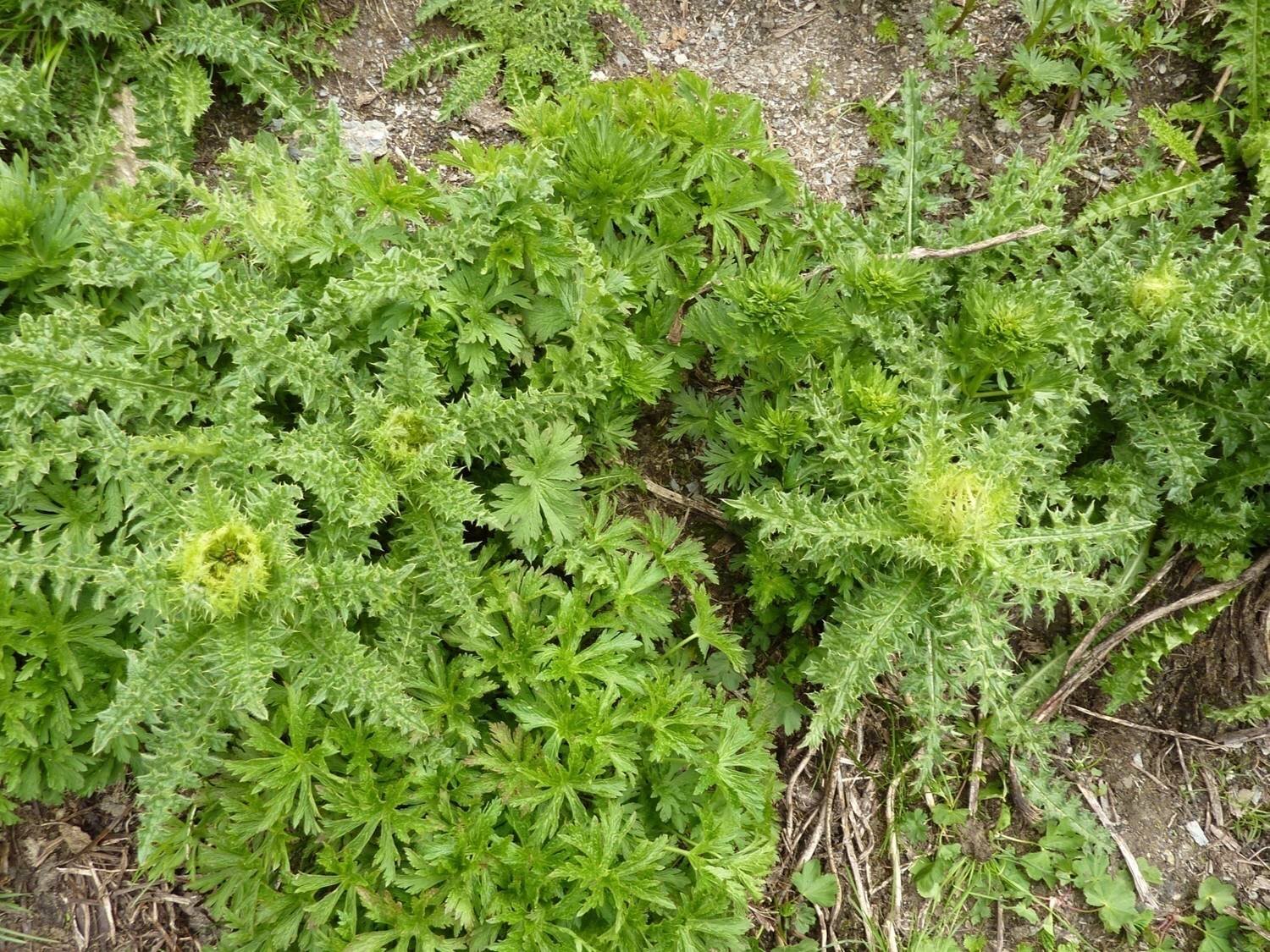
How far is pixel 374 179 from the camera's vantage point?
132 inches

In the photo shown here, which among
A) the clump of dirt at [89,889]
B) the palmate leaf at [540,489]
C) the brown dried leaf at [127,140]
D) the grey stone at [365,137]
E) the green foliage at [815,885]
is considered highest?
the grey stone at [365,137]

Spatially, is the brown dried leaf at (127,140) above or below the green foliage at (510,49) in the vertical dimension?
below

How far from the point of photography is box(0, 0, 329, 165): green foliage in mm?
3541

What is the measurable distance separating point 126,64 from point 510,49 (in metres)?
1.78

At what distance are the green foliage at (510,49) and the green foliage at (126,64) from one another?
0.77 m

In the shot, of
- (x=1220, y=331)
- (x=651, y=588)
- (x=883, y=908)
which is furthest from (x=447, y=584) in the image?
(x=1220, y=331)

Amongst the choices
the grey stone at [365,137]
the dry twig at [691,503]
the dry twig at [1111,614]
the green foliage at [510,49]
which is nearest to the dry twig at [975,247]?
the dry twig at [691,503]

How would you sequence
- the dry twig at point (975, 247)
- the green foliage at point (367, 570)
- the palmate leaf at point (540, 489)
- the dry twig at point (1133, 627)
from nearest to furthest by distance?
the green foliage at point (367, 570) → the palmate leaf at point (540, 489) → the dry twig at point (975, 247) → the dry twig at point (1133, 627)

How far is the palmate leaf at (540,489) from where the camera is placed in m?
3.28

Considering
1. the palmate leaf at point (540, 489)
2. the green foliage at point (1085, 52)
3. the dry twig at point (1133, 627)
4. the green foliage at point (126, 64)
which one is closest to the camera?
the palmate leaf at point (540, 489)

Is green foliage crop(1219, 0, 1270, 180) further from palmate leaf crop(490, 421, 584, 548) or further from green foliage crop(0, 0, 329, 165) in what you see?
green foliage crop(0, 0, 329, 165)

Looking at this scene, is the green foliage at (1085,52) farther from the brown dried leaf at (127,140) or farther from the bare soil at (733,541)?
the brown dried leaf at (127,140)

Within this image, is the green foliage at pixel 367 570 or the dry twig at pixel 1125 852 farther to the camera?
the dry twig at pixel 1125 852

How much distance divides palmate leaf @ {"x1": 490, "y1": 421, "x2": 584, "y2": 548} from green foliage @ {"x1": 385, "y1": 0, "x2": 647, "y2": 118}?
192 centimetres
